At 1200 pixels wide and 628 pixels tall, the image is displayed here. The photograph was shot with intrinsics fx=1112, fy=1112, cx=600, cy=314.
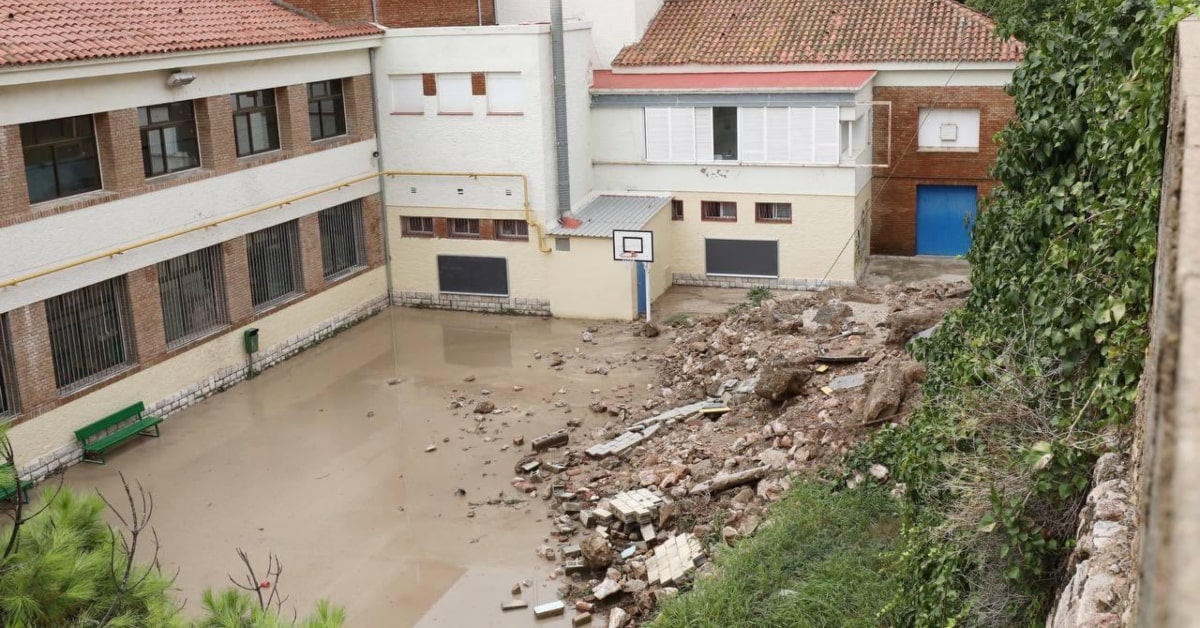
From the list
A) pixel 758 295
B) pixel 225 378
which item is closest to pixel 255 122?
pixel 225 378

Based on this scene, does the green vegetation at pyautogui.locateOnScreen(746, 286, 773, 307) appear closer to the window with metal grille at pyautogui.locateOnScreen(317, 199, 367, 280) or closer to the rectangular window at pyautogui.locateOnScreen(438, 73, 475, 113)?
the rectangular window at pyautogui.locateOnScreen(438, 73, 475, 113)

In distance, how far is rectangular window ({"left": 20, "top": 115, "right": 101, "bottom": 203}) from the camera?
53.4 ft

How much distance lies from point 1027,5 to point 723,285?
10104 millimetres

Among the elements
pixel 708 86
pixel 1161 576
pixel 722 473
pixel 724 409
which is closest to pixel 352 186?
pixel 708 86

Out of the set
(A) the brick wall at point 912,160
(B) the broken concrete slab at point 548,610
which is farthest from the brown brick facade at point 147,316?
(A) the brick wall at point 912,160

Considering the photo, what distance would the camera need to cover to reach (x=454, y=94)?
23.4 m

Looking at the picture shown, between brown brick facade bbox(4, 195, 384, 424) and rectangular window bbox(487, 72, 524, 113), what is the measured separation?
134 inches

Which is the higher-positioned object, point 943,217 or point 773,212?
point 773,212

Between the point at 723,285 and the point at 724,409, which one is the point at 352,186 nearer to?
the point at 723,285

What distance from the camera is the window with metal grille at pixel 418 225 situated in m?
24.3

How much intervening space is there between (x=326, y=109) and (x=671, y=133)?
7.32 metres

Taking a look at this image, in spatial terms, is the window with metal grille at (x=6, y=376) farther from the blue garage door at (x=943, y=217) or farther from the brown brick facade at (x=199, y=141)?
the blue garage door at (x=943, y=217)

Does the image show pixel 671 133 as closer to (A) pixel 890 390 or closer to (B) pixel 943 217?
(B) pixel 943 217

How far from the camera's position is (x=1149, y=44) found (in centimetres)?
658
